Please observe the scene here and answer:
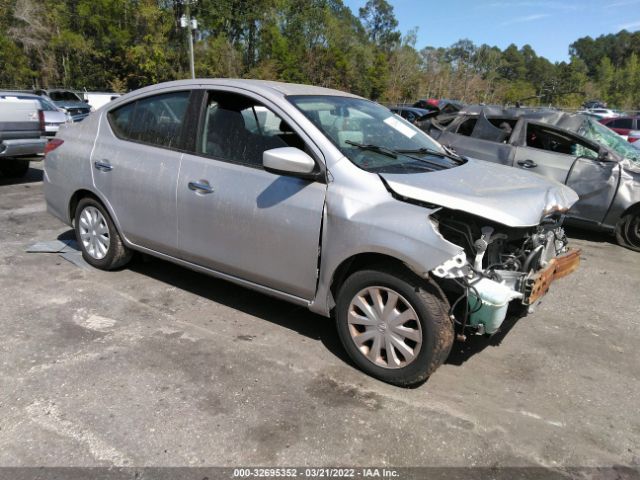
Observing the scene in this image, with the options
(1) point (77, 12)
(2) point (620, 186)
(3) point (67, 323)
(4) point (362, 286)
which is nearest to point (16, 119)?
(3) point (67, 323)

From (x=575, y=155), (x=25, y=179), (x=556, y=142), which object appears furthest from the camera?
(x=25, y=179)

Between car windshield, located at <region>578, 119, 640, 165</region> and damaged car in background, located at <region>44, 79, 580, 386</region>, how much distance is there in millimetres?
4096

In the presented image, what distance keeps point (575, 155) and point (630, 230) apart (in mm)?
1258

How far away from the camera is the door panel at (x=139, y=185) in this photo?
4.11m

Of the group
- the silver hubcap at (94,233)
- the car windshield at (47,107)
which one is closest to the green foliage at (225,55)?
the car windshield at (47,107)

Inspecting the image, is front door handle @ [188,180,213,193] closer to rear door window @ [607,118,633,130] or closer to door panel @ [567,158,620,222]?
door panel @ [567,158,620,222]

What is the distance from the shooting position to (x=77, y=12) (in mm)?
41969

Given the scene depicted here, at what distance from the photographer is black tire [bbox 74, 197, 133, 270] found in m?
4.68

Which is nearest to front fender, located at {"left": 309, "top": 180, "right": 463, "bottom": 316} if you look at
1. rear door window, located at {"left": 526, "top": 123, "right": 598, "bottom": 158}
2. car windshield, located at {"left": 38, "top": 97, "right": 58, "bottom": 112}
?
rear door window, located at {"left": 526, "top": 123, "right": 598, "bottom": 158}

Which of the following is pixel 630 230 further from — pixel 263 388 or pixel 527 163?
pixel 263 388

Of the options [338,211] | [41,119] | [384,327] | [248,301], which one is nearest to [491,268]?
[384,327]

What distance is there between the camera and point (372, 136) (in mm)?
3805

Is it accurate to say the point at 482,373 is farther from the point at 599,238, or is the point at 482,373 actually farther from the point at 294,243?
the point at 599,238

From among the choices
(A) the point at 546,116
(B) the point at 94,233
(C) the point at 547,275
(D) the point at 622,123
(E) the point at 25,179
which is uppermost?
(A) the point at 546,116
